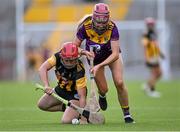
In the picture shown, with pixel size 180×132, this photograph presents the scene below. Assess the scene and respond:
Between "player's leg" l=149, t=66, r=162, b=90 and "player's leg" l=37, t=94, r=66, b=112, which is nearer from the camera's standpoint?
"player's leg" l=37, t=94, r=66, b=112

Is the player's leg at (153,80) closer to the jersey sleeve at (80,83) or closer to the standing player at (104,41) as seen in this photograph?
the standing player at (104,41)

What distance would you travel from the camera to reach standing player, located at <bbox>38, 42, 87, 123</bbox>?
13.2 m

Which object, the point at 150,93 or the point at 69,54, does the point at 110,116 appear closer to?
the point at 69,54

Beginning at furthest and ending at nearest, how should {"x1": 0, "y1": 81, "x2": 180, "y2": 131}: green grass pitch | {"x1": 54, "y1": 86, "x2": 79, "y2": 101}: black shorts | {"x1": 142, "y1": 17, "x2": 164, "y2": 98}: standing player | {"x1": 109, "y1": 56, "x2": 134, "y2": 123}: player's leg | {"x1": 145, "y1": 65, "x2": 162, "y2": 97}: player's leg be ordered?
{"x1": 145, "y1": 65, "x2": 162, "y2": 97}: player's leg, {"x1": 142, "y1": 17, "x2": 164, "y2": 98}: standing player, {"x1": 54, "y1": 86, "x2": 79, "y2": 101}: black shorts, {"x1": 109, "y1": 56, "x2": 134, "y2": 123}: player's leg, {"x1": 0, "y1": 81, "x2": 180, "y2": 131}: green grass pitch

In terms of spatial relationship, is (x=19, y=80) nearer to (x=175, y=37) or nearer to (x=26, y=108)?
(x=175, y=37)

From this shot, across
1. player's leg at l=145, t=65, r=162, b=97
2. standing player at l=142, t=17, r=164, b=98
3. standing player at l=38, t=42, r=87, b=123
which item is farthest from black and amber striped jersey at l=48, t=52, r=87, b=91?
player's leg at l=145, t=65, r=162, b=97

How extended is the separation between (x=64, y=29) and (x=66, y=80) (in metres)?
28.6

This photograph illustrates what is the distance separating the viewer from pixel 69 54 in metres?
13.1

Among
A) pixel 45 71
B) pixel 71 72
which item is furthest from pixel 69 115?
pixel 45 71

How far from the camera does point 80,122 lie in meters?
13.5

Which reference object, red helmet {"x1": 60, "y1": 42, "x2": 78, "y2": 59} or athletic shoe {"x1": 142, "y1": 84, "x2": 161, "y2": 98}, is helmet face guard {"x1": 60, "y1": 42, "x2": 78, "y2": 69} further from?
athletic shoe {"x1": 142, "y1": 84, "x2": 161, "y2": 98}

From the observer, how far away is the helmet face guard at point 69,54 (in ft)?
43.1

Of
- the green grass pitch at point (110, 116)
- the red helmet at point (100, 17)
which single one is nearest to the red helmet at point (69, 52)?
the red helmet at point (100, 17)

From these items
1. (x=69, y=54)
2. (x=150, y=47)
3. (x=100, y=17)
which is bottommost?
(x=69, y=54)
